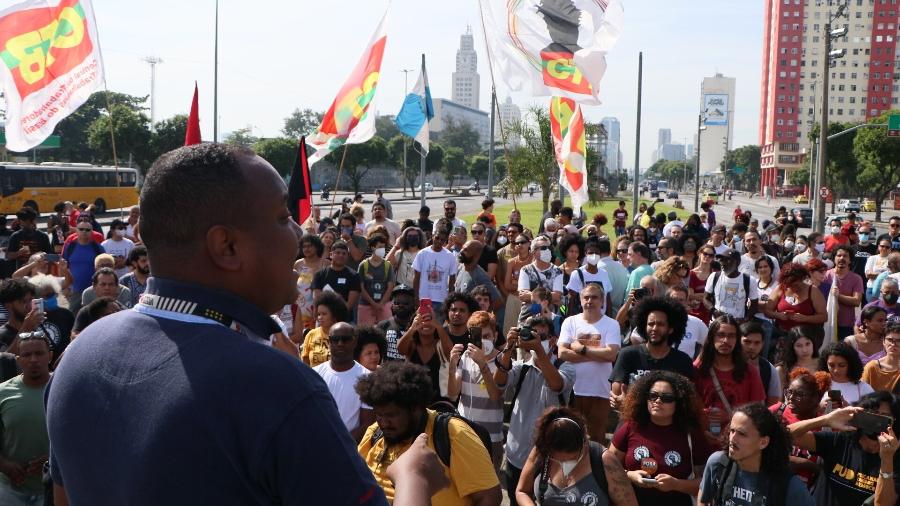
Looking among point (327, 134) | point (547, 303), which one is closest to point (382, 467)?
point (547, 303)

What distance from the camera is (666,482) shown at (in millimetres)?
4711

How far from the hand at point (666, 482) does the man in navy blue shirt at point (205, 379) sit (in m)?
3.76

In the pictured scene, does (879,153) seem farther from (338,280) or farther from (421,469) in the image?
(421,469)

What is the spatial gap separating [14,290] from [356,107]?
24.7 feet

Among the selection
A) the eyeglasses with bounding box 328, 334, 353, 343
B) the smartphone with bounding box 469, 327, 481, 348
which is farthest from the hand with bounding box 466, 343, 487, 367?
the eyeglasses with bounding box 328, 334, 353, 343

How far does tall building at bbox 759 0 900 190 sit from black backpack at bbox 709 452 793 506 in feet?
461

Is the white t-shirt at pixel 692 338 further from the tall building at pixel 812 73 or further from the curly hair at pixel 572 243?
the tall building at pixel 812 73

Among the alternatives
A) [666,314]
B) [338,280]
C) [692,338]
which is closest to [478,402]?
[666,314]

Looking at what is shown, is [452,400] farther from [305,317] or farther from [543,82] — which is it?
[543,82]

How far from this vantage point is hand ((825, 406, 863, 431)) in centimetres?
446

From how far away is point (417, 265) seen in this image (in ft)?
31.8

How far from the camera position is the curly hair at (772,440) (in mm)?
4258

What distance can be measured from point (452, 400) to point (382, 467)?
2.19m

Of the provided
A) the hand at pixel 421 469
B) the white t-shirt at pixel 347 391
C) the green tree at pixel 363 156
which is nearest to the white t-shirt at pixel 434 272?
the white t-shirt at pixel 347 391
